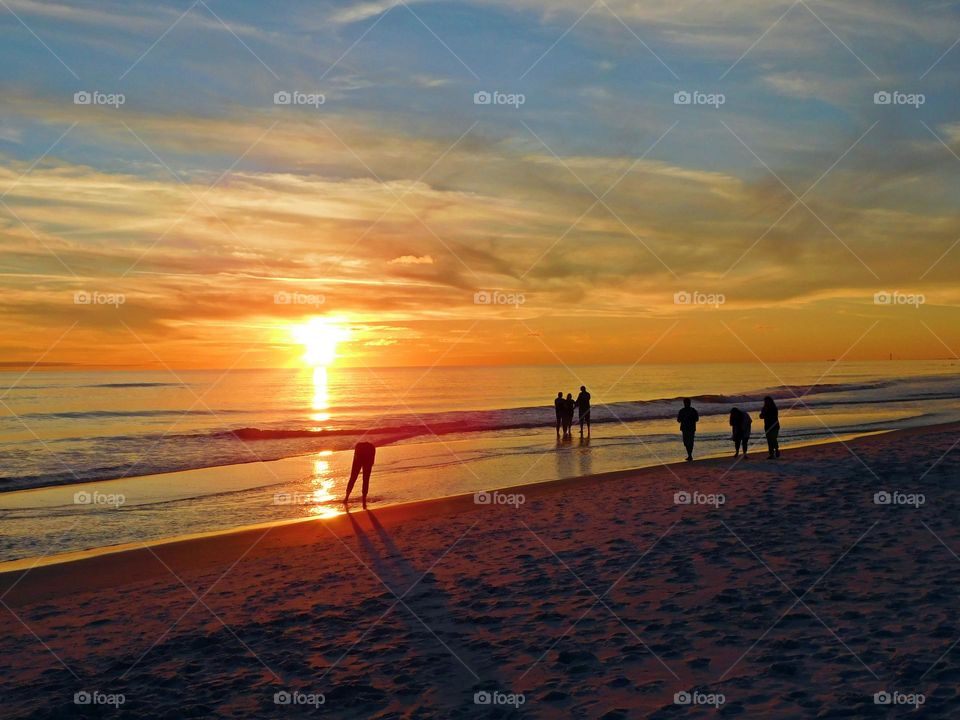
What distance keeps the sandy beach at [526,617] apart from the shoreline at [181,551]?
0.07 meters

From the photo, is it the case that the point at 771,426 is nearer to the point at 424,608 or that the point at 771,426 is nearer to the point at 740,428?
the point at 740,428

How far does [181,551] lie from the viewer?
44.7 ft

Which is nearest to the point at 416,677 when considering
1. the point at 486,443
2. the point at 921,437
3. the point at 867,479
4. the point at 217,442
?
the point at 867,479

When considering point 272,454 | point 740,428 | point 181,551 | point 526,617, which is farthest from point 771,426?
point 272,454

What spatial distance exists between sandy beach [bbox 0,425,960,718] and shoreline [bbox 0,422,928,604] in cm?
7

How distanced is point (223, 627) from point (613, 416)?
144 feet

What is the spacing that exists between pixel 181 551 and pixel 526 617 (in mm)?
7772

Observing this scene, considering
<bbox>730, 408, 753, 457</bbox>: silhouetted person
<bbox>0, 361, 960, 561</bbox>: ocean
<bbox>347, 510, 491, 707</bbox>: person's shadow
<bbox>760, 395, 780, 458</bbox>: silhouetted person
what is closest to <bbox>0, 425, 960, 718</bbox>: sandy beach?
<bbox>347, 510, 491, 707</bbox>: person's shadow

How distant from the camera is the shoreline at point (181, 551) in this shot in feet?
39.0

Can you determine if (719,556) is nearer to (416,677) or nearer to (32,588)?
(416,677)

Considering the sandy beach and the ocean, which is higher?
the ocean

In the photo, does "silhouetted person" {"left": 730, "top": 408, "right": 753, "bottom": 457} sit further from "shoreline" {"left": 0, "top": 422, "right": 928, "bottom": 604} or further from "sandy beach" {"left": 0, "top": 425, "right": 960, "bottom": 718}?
"sandy beach" {"left": 0, "top": 425, "right": 960, "bottom": 718}

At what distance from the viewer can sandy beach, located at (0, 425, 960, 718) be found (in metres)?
6.68

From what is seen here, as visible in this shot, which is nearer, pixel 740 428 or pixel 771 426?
pixel 771 426
